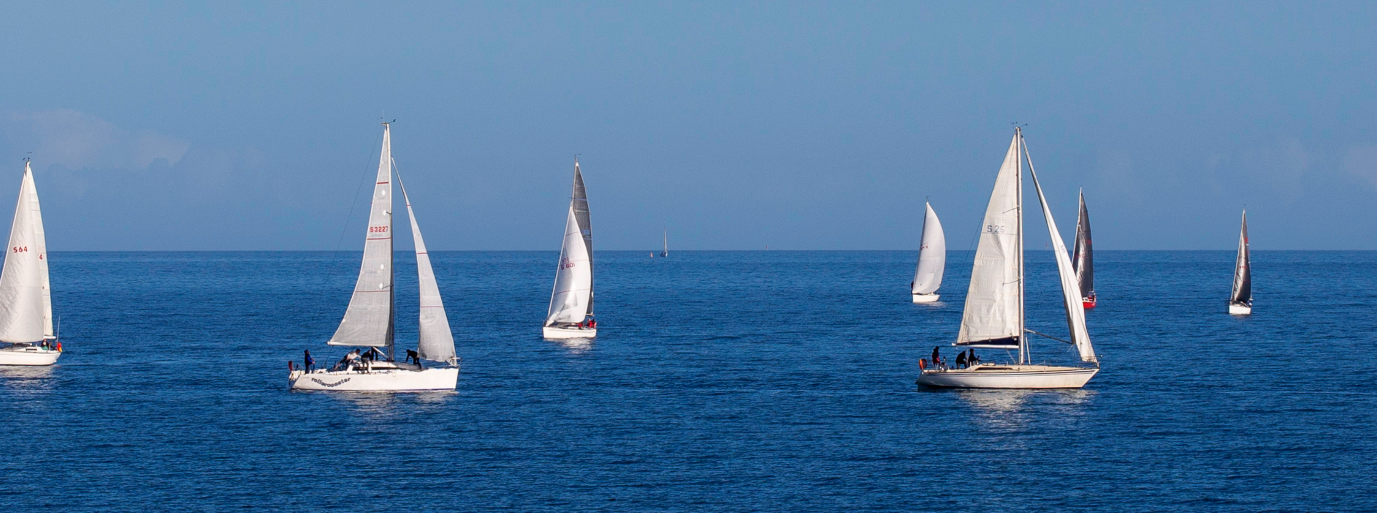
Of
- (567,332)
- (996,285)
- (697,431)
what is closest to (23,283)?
(567,332)

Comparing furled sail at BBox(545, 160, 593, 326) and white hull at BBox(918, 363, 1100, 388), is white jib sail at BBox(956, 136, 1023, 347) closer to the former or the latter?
white hull at BBox(918, 363, 1100, 388)

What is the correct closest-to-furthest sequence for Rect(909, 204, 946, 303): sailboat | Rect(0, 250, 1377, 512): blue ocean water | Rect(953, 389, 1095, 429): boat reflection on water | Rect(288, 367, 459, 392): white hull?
Rect(0, 250, 1377, 512): blue ocean water
Rect(953, 389, 1095, 429): boat reflection on water
Rect(288, 367, 459, 392): white hull
Rect(909, 204, 946, 303): sailboat

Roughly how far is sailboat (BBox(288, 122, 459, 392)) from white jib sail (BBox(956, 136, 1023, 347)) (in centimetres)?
2509

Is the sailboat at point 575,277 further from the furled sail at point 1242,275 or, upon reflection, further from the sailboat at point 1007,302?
the furled sail at point 1242,275

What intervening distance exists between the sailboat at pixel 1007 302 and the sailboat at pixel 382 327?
23419 millimetres

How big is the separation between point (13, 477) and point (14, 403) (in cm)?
1728

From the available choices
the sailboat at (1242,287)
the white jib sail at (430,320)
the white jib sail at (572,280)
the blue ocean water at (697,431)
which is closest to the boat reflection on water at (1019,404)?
the blue ocean water at (697,431)

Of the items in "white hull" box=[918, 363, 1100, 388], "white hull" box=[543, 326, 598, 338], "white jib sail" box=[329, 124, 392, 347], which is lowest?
"white hull" box=[918, 363, 1100, 388]

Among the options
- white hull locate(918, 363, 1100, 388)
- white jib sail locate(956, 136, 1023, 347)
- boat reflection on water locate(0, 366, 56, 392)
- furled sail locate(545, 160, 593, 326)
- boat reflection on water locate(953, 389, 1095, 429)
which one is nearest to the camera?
boat reflection on water locate(953, 389, 1095, 429)

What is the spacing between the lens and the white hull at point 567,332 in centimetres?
9294

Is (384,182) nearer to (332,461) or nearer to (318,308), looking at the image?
(332,461)

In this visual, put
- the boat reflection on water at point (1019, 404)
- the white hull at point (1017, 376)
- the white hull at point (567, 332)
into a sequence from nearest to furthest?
the boat reflection on water at point (1019, 404), the white hull at point (1017, 376), the white hull at point (567, 332)

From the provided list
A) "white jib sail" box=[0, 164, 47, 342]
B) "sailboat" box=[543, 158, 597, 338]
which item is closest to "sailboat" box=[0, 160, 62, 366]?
"white jib sail" box=[0, 164, 47, 342]

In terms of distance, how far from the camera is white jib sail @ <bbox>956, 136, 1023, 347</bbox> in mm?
64812
